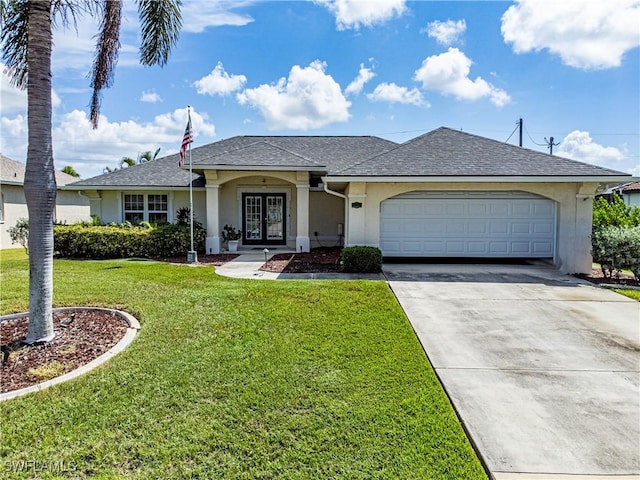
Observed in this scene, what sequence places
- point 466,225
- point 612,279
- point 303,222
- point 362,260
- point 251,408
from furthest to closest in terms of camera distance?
point 303,222 → point 466,225 → point 362,260 → point 612,279 → point 251,408

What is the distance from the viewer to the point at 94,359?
4730mm

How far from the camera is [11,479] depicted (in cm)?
274

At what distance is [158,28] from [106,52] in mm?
971

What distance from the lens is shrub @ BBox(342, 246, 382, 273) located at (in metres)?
10.8

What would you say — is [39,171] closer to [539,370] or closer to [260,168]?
[539,370]

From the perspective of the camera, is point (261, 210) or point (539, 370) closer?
point (539, 370)

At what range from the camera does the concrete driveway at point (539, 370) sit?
3129 mm

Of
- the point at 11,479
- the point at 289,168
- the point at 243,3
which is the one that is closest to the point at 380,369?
the point at 11,479

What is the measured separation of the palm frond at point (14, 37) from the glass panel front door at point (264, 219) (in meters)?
10.6

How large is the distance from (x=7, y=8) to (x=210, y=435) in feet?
23.6

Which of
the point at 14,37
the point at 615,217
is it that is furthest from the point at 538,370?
the point at 615,217

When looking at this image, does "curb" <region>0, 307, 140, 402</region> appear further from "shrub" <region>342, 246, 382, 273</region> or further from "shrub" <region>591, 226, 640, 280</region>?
"shrub" <region>591, 226, 640, 280</region>

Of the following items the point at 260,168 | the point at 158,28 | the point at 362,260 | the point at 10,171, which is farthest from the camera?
the point at 10,171

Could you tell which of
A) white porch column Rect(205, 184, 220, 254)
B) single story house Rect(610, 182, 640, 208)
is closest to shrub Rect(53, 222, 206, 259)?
white porch column Rect(205, 184, 220, 254)
